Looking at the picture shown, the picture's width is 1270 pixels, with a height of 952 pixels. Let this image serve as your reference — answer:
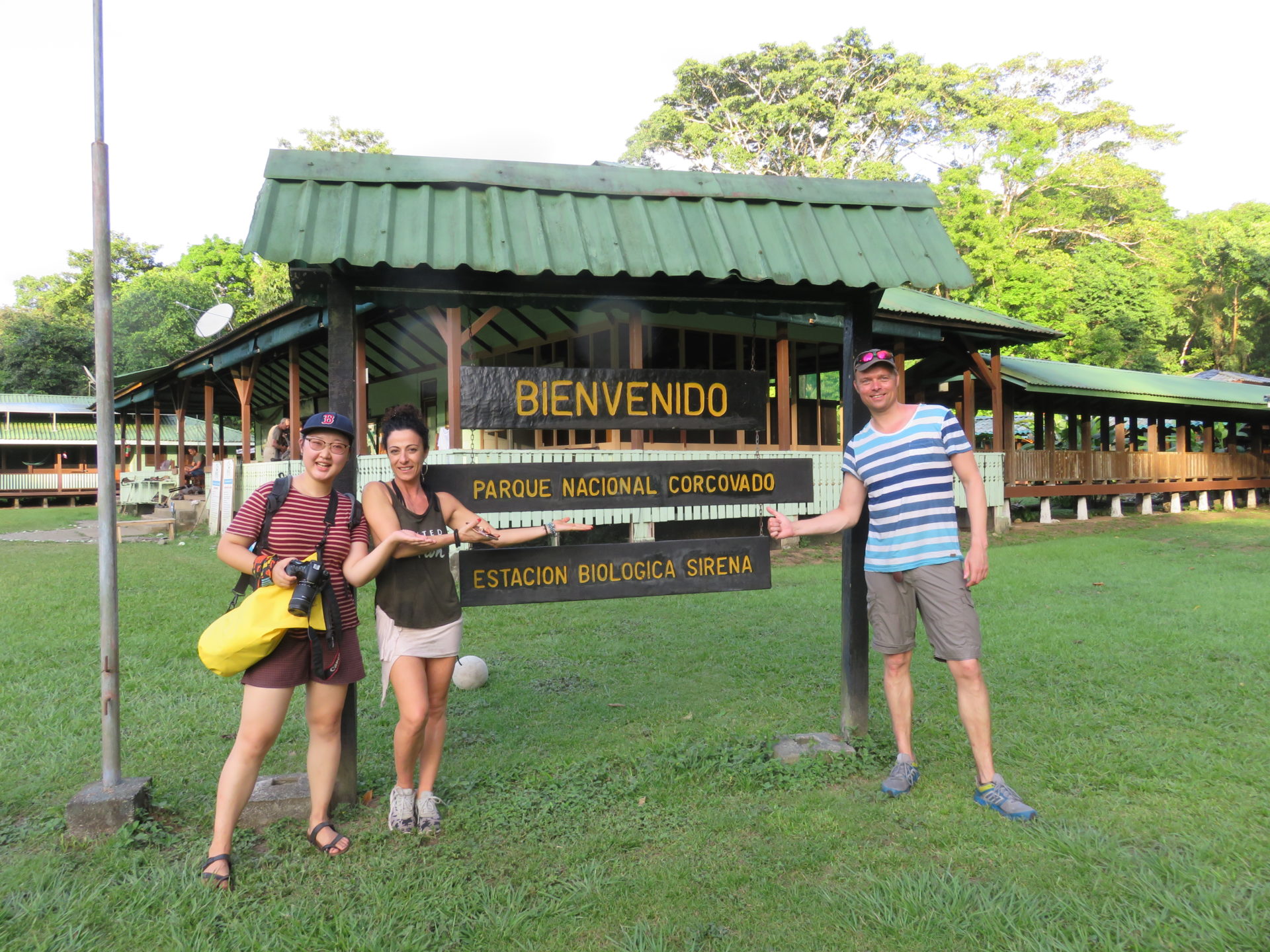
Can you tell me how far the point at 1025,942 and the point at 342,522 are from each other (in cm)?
274

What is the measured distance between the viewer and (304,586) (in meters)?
2.87

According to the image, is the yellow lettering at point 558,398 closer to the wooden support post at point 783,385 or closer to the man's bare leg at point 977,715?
the man's bare leg at point 977,715

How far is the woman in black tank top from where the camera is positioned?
10.7 ft

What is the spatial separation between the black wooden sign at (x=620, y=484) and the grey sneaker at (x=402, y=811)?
4.08ft

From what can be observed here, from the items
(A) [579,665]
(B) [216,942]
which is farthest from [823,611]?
(B) [216,942]

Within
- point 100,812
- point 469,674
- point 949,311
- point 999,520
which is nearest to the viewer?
point 100,812

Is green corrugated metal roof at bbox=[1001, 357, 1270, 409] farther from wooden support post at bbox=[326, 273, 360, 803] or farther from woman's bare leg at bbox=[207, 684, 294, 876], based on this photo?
woman's bare leg at bbox=[207, 684, 294, 876]

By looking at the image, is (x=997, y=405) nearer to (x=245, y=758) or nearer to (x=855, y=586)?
(x=855, y=586)

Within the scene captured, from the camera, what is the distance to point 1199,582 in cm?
974

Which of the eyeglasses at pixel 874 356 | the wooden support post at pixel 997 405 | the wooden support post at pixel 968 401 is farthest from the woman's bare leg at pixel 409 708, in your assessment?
the wooden support post at pixel 968 401

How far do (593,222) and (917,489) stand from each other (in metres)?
1.98

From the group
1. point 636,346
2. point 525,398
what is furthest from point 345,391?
point 636,346

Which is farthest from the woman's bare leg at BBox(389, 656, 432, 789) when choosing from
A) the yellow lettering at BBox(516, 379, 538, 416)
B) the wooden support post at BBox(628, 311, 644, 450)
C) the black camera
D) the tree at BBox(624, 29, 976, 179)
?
the tree at BBox(624, 29, 976, 179)

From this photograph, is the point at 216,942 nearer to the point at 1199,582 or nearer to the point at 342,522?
the point at 342,522
